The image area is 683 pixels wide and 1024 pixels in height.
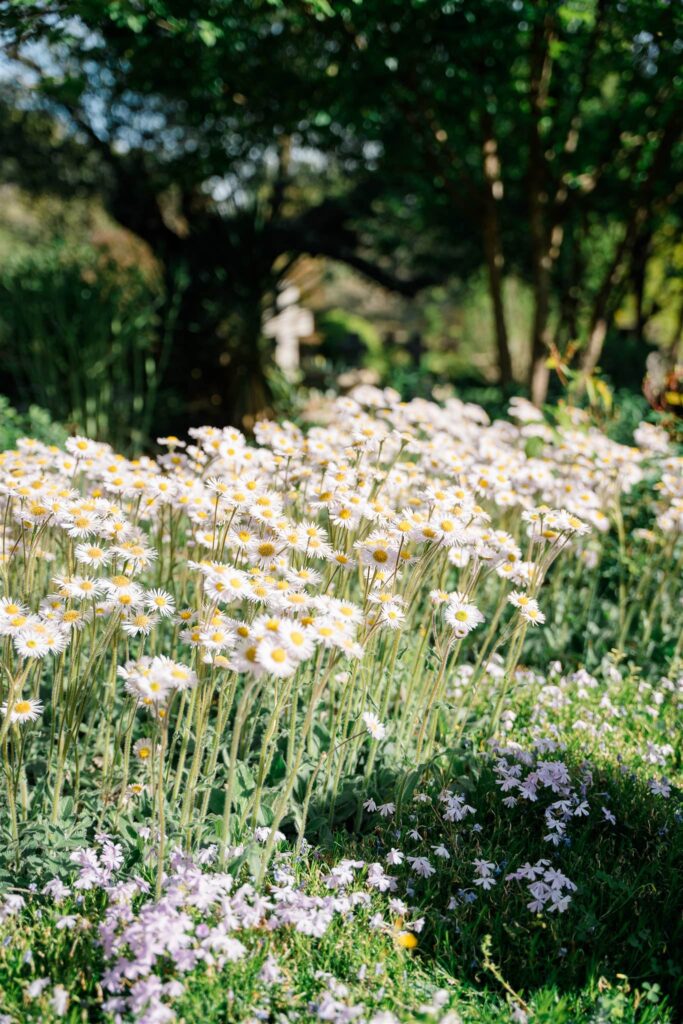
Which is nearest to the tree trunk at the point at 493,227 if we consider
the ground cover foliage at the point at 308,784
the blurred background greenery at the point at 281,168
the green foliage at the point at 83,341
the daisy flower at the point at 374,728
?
the blurred background greenery at the point at 281,168

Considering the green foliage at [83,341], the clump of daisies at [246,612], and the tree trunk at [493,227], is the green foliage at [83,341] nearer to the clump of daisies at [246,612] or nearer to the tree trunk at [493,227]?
the tree trunk at [493,227]

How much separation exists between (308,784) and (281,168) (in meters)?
8.00

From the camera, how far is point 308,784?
2.41m

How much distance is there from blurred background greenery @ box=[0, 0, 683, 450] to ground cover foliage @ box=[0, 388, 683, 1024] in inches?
95.1

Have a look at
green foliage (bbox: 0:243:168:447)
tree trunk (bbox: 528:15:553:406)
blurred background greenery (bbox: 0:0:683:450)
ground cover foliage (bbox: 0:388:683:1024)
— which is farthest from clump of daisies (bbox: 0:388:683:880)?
tree trunk (bbox: 528:15:553:406)

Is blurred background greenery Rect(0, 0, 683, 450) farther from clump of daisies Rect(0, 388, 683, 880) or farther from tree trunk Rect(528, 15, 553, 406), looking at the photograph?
clump of daisies Rect(0, 388, 683, 880)

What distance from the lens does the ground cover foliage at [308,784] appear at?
188 centimetres

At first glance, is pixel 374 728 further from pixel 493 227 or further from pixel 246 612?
pixel 493 227

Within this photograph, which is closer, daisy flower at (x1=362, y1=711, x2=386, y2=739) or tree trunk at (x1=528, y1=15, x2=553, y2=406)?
daisy flower at (x1=362, y1=711, x2=386, y2=739)

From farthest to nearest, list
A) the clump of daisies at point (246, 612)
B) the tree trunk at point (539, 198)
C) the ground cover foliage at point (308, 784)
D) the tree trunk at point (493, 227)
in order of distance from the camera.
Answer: the tree trunk at point (493, 227) < the tree trunk at point (539, 198) < the clump of daisies at point (246, 612) < the ground cover foliage at point (308, 784)

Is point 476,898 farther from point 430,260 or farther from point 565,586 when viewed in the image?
point 430,260

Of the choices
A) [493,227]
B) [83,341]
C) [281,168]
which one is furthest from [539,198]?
[83,341]

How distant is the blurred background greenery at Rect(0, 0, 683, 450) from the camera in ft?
18.1

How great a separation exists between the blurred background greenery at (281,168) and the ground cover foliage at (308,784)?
2415 millimetres
